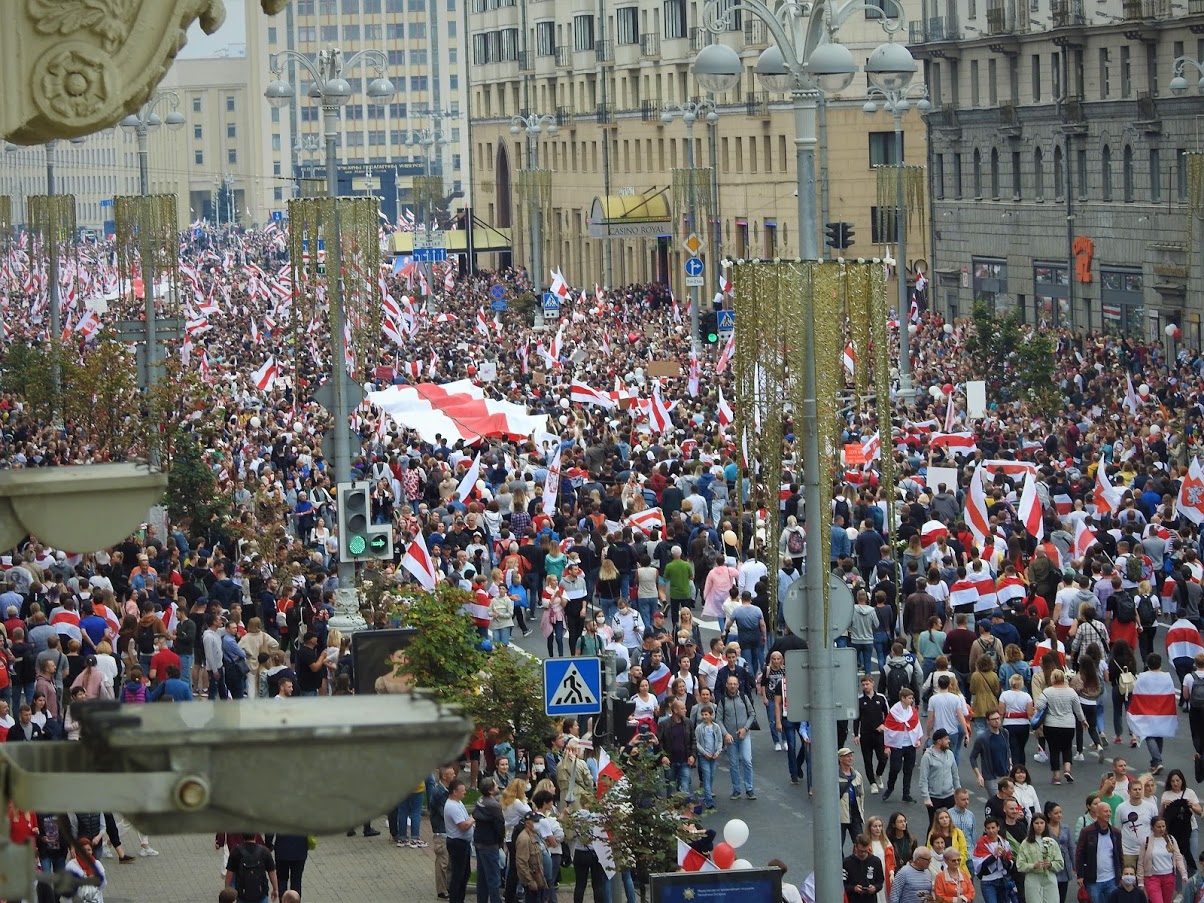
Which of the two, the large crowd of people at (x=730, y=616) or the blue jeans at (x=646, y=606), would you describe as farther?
the blue jeans at (x=646, y=606)

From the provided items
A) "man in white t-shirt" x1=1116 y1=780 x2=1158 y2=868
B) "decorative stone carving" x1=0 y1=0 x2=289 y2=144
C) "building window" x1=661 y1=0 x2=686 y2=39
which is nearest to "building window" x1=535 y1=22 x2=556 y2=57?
"building window" x1=661 y1=0 x2=686 y2=39

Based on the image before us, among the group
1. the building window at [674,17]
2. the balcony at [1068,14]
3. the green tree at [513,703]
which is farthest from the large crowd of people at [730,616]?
the building window at [674,17]

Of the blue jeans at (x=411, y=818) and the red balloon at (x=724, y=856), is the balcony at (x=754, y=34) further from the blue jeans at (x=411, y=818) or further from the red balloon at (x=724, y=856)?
the red balloon at (x=724, y=856)

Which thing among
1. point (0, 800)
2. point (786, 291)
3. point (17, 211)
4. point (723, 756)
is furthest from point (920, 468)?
point (17, 211)

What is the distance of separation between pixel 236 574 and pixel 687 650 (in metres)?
8.03

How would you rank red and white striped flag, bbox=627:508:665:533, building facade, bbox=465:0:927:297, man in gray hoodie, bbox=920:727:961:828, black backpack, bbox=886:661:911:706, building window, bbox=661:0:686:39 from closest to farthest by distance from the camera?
man in gray hoodie, bbox=920:727:961:828, black backpack, bbox=886:661:911:706, red and white striped flag, bbox=627:508:665:533, building facade, bbox=465:0:927:297, building window, bbox=661:0:686:39

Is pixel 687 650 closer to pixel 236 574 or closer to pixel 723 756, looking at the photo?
pixel 723 756

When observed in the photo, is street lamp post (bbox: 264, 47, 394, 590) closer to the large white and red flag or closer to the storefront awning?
the large white and red flag

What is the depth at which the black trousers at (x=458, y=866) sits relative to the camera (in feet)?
54.7

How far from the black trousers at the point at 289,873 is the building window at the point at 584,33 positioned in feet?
296

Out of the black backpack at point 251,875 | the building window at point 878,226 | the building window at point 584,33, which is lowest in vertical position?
the black backpack at point 251,875

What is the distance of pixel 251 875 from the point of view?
1505cm

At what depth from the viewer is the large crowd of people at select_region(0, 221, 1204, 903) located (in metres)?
16.2

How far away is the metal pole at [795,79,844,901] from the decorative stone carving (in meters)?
10.2
